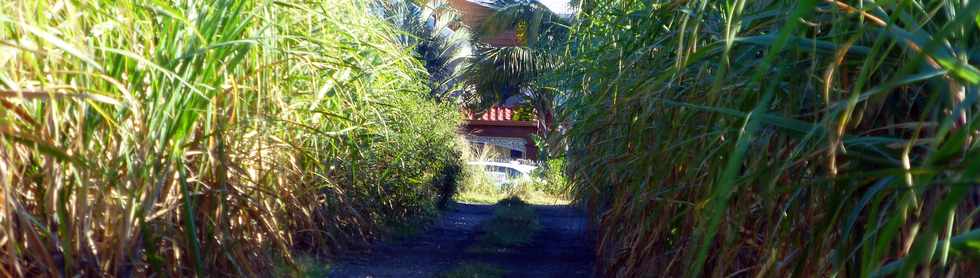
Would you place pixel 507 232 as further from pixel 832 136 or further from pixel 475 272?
pixel 832 136

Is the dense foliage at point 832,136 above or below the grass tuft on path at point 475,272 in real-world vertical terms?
above

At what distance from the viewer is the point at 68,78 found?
10.3 feet

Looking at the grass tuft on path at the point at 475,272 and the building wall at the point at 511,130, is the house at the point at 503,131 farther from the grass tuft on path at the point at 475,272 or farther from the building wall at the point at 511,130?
the grass tuft on path at the point at 475,272

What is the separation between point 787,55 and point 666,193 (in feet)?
4.61

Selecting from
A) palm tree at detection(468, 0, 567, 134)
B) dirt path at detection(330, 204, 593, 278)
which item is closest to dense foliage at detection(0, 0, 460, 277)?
dirt path at detection(330, 204, 593, 278)

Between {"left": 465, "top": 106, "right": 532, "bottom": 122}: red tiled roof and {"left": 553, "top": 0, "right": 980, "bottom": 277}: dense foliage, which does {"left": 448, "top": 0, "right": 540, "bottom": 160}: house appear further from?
{"left": 553, "top": 0, "right": 980, "bottom": 277}: dense foliage

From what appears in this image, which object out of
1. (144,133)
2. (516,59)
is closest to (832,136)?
(144,133)

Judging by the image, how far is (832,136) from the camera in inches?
89.7

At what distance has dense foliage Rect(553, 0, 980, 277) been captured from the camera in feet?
6.44

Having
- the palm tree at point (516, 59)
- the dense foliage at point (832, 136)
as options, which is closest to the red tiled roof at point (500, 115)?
the palm tree at point (516, 59)

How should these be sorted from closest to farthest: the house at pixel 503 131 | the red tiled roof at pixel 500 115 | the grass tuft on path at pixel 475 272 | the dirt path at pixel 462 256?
1. the grass tuft on path at pixel 475 272
2. the dirt path at pixel 462 256
3. the house at pixel 503 131
4. the red tiled roof at pixel 500 115

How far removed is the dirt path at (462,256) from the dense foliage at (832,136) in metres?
4.50

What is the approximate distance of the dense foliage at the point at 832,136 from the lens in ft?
6.44

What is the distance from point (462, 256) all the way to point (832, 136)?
24.7 ft
